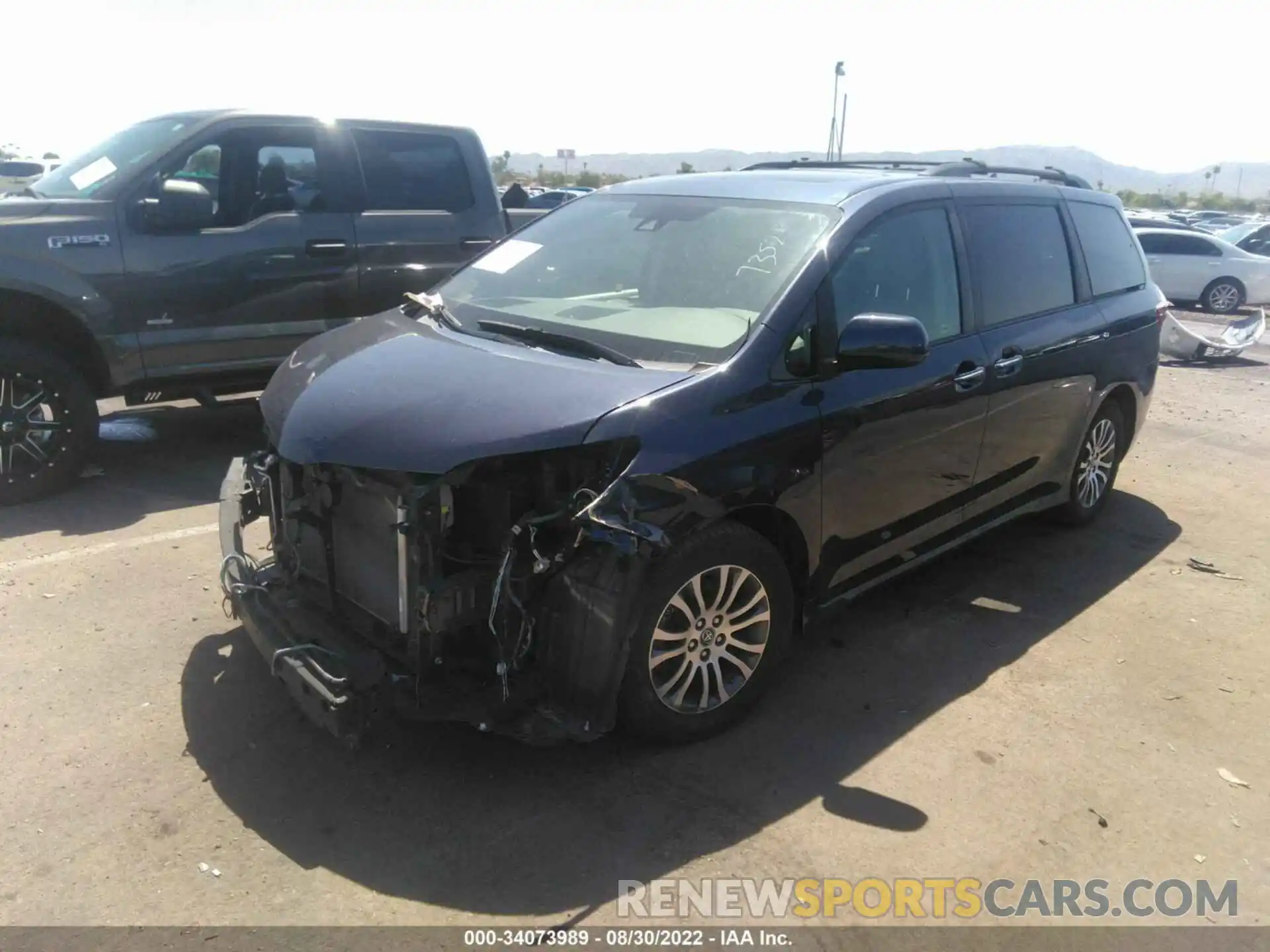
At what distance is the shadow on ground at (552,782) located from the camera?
293 cm

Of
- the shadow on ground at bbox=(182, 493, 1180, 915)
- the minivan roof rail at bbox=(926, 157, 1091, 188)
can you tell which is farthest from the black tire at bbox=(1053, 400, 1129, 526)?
the shadow on ground at bbox=(182, 493, 1180, 915)

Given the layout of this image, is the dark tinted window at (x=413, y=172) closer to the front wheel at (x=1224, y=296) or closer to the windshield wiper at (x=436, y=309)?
the windshield wiper at (x=436, y=309)

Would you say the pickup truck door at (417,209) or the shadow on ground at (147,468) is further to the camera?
the pickup truck door at (417,209)

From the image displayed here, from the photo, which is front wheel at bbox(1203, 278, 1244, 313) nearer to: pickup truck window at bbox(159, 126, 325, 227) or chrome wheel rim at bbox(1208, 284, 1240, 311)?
chrome wheel rim at bbox(1208, 284, 1240, 311)

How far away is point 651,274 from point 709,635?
150cm

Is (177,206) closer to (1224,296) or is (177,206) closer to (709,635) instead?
(709,635)

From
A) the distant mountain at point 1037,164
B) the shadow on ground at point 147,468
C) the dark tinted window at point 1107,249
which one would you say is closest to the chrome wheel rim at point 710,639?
the shadow on ground at point 147,468

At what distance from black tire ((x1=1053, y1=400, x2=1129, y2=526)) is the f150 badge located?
219 inches

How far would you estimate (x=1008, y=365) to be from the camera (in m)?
4.63

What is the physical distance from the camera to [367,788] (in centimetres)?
325

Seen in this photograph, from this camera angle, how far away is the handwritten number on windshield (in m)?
3.83

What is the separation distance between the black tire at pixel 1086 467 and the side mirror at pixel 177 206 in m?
5.18

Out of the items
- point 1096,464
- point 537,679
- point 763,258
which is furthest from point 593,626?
point 1096,464
